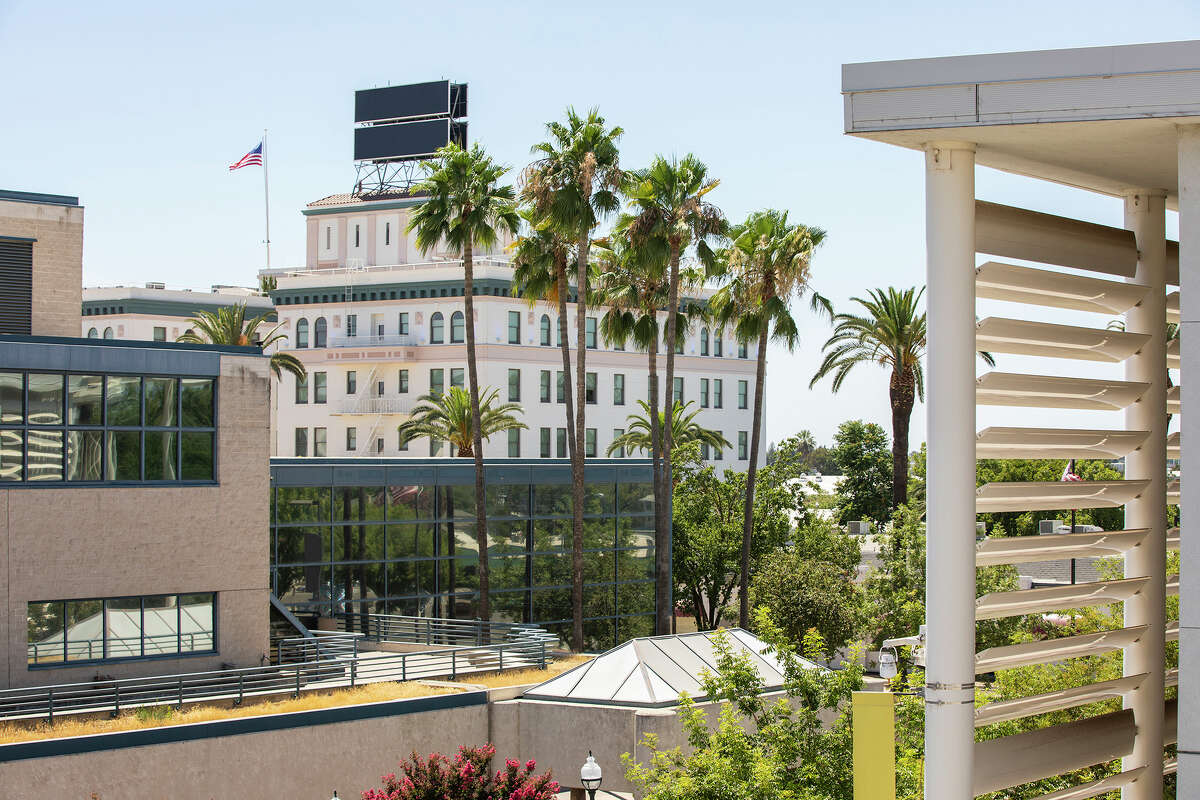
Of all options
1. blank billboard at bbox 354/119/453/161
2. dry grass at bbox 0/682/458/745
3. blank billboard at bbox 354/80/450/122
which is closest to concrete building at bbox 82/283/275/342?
blank billboard at bbox 354/119/453/161

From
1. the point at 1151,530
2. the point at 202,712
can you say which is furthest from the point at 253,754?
the point at 1151,530

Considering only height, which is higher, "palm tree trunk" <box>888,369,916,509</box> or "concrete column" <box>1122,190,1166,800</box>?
"palm tree trunk" <box>888,369,916,509</box>

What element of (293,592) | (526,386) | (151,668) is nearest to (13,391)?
(151,668)

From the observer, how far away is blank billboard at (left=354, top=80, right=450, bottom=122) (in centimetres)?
9762

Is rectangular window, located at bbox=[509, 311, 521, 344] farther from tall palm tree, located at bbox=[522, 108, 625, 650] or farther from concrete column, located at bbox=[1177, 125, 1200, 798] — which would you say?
concrete column, located at bbox=[1177, 125, 1200, 798]

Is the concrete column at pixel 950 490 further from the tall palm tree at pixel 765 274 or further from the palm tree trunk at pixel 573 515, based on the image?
the tall palm tree at pixel 765 274

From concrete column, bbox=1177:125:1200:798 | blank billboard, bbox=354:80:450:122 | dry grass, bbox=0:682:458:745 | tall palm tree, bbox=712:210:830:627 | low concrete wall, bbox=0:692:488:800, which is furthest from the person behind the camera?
blank billboard, bbox=354:80:450:122

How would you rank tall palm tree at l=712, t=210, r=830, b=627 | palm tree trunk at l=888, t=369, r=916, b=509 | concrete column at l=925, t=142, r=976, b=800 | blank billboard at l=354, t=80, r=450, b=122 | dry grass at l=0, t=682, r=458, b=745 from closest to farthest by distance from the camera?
concrete column at l=925, t=142, r=976, b=800
dry grass at l=0, t=682, r=458, b=745
tall palm tree at l=712, t=210, r=830, b=627
palm tree trunk at l=888, t=369, r=916, b=509
blank billboard at l=354, t=80, r=450, b=122

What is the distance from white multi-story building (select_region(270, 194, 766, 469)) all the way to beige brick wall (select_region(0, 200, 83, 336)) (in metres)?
46.9

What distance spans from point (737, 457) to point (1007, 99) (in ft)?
282

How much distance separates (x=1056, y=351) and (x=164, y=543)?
26.4 meters

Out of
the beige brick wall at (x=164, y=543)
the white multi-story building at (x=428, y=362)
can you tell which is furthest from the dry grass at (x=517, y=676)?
the white multi-story building at (x=428, y=362)

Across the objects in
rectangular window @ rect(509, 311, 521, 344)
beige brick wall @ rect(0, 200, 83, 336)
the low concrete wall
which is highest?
rectangular window @ rect(509, 311, 521, 344)

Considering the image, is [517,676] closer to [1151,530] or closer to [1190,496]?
[1151,530]
